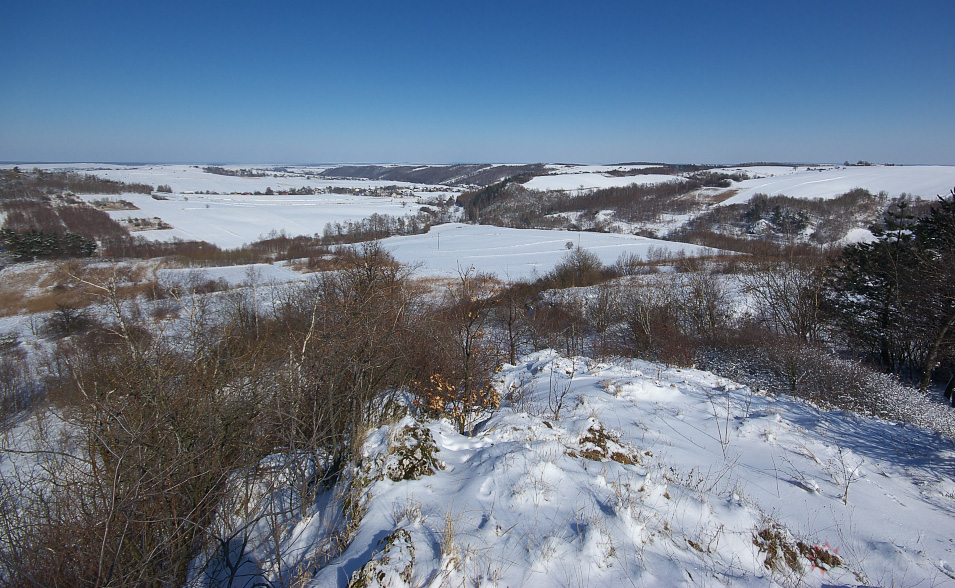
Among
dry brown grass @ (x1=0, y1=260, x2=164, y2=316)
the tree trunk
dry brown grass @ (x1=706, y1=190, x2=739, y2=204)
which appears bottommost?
dry brown grass @ (x1=0, y1=260, x2=164, y2=316)

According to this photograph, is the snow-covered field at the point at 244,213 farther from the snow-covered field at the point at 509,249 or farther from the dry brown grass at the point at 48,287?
the snow-covered field at the point at 509,249

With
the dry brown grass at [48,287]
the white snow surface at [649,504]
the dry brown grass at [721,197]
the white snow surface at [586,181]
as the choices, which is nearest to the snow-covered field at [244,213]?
the dry brown grass at [48,287]

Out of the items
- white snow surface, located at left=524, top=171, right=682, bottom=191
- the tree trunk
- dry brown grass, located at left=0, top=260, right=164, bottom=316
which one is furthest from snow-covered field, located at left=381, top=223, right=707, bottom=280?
white snow surface, located at left=524, top=171, right=682, bottom=191

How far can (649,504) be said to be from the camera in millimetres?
4082

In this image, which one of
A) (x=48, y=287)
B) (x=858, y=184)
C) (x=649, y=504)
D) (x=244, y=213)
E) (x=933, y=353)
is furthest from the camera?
(x=858, y=184)

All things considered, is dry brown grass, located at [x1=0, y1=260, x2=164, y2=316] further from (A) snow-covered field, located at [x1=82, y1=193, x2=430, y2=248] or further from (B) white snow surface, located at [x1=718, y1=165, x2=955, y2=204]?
(B) white snow surface, located at [x1=718, y1=165, x2=955, y2=204]

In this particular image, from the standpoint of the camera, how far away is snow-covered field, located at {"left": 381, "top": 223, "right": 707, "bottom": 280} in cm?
4778

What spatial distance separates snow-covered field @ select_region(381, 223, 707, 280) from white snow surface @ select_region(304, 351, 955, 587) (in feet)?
115

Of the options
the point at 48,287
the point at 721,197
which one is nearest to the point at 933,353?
the point at 48,287

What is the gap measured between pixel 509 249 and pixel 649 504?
57.0 meters

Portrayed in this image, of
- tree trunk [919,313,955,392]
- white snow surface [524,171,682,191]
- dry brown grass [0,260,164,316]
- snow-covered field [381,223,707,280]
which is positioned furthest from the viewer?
white snow surface [524,171,682,191]

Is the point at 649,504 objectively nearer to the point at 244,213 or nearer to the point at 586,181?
the point at 244,213

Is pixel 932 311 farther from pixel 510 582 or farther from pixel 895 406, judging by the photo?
Answer: pixel 510 582

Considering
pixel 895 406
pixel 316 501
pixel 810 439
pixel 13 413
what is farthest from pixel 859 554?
pixel 13 413
